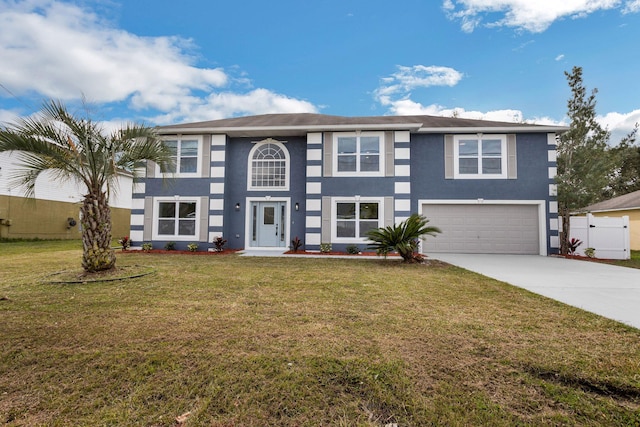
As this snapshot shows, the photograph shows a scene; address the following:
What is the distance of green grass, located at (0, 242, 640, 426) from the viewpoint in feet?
6.52

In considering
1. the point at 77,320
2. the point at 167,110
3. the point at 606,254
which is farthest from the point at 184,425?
the point at 167,110

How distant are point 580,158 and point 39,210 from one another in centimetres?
2754

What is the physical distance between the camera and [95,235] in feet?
22.5

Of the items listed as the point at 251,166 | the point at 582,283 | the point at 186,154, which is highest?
the point at 186,154

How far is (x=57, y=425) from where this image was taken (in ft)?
5.98

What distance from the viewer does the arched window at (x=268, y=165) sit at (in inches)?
510

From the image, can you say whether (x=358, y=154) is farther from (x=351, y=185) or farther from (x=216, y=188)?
(x=216, y=188)

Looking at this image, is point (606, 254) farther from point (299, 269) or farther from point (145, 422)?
point (145, 422)

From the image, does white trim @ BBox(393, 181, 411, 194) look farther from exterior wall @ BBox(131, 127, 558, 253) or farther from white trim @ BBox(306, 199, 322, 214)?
white trim @ BBox(306, 199, 322, 214)

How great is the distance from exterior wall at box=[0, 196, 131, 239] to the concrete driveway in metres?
20.2

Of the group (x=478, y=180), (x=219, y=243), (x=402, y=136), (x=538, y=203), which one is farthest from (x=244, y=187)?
(x=538, y=203)

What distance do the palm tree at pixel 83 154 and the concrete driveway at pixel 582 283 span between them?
948 centimetres

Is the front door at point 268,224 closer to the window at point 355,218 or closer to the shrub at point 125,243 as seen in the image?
the window at point 355,218

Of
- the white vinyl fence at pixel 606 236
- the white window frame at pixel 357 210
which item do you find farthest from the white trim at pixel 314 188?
the white vinyl fence at pixel 606 236
